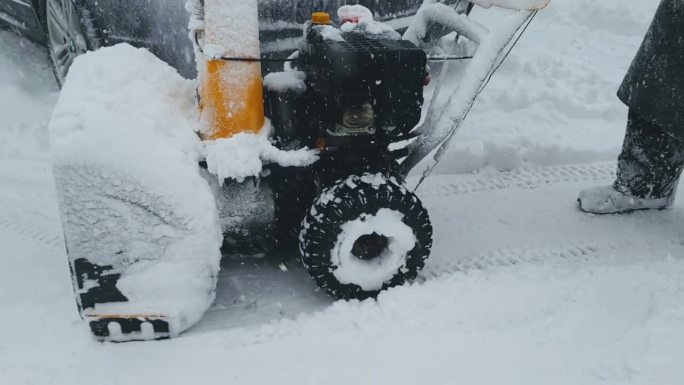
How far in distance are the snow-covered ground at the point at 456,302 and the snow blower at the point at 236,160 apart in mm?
153

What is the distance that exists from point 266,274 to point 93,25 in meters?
2.06

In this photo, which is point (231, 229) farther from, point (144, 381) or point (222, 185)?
point (144, 381)

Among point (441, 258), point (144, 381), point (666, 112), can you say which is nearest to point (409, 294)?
point (441, 258)

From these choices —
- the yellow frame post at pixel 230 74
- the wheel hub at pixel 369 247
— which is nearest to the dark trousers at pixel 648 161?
the wheel hub at pixel 369 247

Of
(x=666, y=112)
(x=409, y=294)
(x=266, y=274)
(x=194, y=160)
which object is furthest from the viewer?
(x=666, y=112)

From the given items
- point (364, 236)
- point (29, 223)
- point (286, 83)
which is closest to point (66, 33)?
point (29, 223)

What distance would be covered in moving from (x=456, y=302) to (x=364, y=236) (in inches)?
16.4

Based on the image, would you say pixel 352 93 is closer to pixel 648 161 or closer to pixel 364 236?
pixel 364 236

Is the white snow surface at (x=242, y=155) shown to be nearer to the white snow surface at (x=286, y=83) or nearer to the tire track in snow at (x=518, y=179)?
the white snow surface at (x=286, y=83)

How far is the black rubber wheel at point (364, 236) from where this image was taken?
2123 millimetres

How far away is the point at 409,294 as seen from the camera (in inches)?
87.7

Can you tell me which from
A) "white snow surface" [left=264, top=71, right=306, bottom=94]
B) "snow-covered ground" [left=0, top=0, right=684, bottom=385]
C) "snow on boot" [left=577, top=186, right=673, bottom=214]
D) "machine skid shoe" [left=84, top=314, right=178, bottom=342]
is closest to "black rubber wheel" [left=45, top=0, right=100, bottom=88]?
"snow-covered ground" [left=0, top=0, right=684, bottom=385]

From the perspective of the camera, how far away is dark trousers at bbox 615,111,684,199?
9.38ft

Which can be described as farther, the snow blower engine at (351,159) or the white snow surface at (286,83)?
the white snow surface at (286,83)
